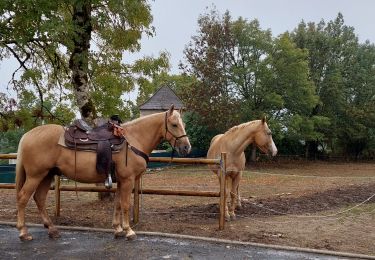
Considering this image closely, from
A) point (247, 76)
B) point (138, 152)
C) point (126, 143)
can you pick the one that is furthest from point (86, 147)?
point (247, 76)

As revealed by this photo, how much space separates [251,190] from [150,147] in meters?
7.63

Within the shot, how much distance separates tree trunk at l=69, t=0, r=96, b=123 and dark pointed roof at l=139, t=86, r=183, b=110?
81.8 feet

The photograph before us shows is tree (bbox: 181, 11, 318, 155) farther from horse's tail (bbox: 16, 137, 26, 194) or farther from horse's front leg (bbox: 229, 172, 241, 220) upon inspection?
horse's tail (bbox: 16, 137, 26, 194)

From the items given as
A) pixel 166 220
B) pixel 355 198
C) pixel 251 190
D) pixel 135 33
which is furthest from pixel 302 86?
pixel 166 220

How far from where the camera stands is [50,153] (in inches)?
265

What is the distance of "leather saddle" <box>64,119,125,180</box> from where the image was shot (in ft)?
21.9

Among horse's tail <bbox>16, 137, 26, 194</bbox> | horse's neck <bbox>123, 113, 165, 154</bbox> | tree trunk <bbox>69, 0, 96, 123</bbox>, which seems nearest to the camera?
horse's tail <bbox>16, 137, 26, 194</bbox>

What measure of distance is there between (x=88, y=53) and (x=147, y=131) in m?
3.42

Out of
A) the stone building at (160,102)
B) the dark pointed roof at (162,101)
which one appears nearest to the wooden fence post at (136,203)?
the stone building at (160,102)

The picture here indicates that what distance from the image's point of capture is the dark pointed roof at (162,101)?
117ft

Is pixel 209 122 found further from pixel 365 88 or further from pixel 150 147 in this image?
pixel 150 147

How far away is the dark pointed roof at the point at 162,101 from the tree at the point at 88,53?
79.1 feet

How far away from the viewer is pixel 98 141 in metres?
6.82

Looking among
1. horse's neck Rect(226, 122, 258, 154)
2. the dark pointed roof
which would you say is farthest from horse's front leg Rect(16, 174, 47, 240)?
the dark pointed roof
